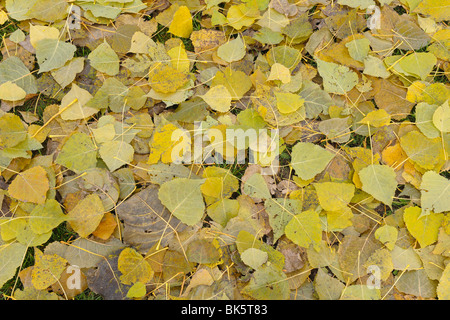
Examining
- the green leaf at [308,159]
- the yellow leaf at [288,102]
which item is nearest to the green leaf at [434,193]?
the green leaf at [308,159]

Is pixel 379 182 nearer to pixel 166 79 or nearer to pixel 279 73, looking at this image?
pixel 279 73

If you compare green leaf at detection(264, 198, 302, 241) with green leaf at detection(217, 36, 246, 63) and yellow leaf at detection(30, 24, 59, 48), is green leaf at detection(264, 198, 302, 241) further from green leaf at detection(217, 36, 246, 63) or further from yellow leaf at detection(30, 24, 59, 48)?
yellow leaf at detection(30, 24, 59, 48)

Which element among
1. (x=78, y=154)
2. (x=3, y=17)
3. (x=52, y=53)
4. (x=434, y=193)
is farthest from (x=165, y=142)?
(x=434, y=193)

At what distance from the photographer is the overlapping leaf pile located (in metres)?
1.14

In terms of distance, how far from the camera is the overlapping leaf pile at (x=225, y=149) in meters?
1.14

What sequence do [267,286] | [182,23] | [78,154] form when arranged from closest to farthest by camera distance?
[267,286], [78,154], [182,23]

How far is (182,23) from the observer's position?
4.34 feet

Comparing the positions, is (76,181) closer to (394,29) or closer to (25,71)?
(25,71)

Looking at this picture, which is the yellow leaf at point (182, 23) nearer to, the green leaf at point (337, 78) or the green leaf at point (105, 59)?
the green leaf at point (105, 59)

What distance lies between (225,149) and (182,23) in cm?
51

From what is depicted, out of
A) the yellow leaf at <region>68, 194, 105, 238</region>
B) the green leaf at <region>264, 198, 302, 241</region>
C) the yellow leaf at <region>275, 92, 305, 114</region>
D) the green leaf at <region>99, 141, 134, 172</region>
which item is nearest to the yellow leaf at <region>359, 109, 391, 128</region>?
the yellow leaf at <region>275, 92, 305, 114</region>

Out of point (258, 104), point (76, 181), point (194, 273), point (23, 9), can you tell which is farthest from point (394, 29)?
point (23, 9)

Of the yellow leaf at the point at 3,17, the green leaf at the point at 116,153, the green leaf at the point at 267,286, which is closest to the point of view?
the green leaf at the point at 267,286

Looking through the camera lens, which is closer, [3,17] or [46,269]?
[46,269]
